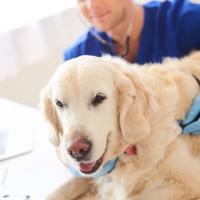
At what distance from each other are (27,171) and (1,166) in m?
0.11

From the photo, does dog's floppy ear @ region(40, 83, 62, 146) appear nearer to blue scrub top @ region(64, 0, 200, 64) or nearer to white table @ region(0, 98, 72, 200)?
white table @ region(0, 98, 72, 200)

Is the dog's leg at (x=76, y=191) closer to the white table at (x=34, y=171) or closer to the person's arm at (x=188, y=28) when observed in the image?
the white table at (x=34, y=171)

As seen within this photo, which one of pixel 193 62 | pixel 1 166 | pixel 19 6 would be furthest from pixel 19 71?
pixel 193 62

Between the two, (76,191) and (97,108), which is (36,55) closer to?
(76,191)

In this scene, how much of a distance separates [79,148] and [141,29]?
86 centimetres

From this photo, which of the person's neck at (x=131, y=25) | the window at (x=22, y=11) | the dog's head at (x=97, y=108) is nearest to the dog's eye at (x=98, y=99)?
the dog's head at (x=97, y=108)

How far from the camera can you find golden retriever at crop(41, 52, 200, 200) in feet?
3.02

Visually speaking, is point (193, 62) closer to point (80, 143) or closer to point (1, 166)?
point (80, 143)

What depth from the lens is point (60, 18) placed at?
2451mm

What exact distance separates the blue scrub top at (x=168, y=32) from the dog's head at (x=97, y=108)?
60cm

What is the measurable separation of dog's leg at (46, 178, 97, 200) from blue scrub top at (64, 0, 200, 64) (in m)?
0.59

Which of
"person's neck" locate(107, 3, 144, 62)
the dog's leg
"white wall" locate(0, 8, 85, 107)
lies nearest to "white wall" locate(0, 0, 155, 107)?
"white wall" locate(0, 8, 85, 107)

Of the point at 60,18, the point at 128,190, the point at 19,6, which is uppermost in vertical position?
the point at 128,190

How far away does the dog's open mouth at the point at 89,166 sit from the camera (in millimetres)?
927
